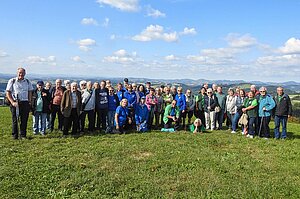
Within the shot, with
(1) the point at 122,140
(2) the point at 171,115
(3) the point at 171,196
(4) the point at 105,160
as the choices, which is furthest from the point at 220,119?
(3) the point at 171,196

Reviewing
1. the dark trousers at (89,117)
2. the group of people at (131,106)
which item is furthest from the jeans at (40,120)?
the dark trousers at (89,117)

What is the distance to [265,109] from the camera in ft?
44.3

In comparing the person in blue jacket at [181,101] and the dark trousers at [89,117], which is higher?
the person in blue jacket at [181,101]

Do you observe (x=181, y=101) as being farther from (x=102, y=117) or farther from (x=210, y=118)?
(x=102, y=117)

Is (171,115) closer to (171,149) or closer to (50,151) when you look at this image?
(171,149)

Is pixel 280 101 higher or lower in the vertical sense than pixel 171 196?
higher

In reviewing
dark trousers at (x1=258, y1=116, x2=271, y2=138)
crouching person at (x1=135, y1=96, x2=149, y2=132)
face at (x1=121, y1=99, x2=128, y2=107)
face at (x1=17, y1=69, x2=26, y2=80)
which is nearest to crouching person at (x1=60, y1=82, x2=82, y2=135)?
face at (x1=17, y1=69, x2=26, y2=80)

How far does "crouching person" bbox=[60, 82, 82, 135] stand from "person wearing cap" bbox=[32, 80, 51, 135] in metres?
0.95

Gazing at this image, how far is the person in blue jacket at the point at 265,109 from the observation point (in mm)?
13461

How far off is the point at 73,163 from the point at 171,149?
12.1ft

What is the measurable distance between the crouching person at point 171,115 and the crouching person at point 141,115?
1.15m

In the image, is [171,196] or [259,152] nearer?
[171,196]

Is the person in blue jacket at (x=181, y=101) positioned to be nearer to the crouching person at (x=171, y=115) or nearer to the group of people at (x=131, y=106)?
the group of people at (x=131, y=106)

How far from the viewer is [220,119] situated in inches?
639
